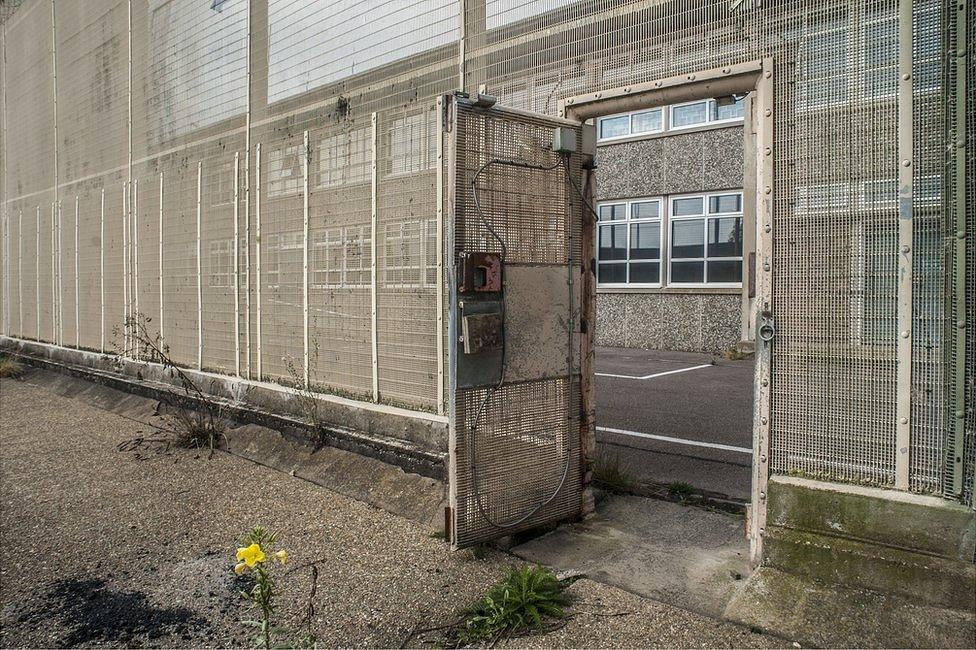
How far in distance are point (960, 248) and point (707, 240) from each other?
1359 centimetres

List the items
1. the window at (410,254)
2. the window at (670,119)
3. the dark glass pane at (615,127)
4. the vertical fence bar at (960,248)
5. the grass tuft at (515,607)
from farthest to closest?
the dark glass pane at (615,127) → the window at (670,119) → the window at (410,254) → the grass tuft at (515,607) → the vertical fence bar at (960,248)

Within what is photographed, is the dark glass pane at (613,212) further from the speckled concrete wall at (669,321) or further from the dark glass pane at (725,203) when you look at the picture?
the dark glass pane at (725,203)

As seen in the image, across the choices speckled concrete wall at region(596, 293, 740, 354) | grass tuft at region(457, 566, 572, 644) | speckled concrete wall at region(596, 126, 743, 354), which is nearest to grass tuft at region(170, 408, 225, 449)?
grass tuft at region(457, 566, 572, 644)

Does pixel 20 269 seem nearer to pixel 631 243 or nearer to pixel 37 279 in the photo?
pixel 37 279

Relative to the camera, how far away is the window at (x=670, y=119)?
15.5 m

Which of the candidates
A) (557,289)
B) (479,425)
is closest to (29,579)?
(479,425)

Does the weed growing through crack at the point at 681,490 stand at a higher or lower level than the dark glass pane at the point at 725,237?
lower

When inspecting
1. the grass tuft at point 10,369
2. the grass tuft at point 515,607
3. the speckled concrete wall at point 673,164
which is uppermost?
the speckled concrete wall at point 673,164

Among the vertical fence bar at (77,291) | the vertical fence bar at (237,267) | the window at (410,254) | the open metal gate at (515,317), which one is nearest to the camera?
the open metal gate at (515,317)

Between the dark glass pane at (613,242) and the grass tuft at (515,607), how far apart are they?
14919 mm

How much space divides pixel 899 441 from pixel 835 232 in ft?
3.40

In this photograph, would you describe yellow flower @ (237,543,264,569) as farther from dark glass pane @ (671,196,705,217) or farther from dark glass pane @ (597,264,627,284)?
dark glass pane @ (597,264,627,284)

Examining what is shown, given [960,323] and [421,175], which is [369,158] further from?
[960,323]

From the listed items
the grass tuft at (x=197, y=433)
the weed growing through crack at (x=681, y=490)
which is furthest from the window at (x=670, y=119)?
the weed growing through crack at (x=681, y=490)
